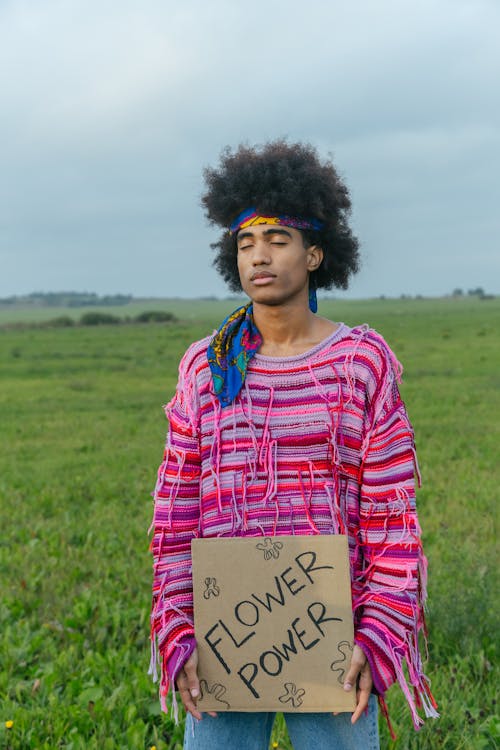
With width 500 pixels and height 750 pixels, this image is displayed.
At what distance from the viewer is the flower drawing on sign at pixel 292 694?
2.10 metres

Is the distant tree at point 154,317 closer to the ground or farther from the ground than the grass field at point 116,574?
farther from the ground

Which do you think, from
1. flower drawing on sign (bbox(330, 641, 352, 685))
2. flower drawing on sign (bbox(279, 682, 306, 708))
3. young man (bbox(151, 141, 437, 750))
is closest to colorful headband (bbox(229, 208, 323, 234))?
young man (bbox(151, 141, 437, 750))

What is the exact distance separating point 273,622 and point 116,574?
3.64 metres

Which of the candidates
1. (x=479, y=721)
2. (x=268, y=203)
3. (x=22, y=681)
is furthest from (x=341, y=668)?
(x=22, y=681)

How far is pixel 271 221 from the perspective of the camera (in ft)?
7.21

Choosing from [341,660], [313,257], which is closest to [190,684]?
[341,660]

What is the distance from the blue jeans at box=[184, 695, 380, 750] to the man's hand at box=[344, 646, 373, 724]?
0.07m

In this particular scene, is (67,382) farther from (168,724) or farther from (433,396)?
(168,724)

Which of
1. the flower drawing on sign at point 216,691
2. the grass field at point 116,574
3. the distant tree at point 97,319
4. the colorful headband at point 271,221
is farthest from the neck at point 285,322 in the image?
the distant tree at point 97,319

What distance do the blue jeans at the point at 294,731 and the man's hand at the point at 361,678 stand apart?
0.24 ft

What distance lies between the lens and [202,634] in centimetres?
213

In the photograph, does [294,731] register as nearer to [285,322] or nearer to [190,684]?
[190,684]

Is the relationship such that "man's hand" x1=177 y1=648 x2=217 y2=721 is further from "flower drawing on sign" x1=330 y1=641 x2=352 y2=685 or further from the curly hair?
the curly hair

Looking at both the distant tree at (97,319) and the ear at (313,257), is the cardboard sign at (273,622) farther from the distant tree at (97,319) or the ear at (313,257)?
the distant tree at (97,319)
